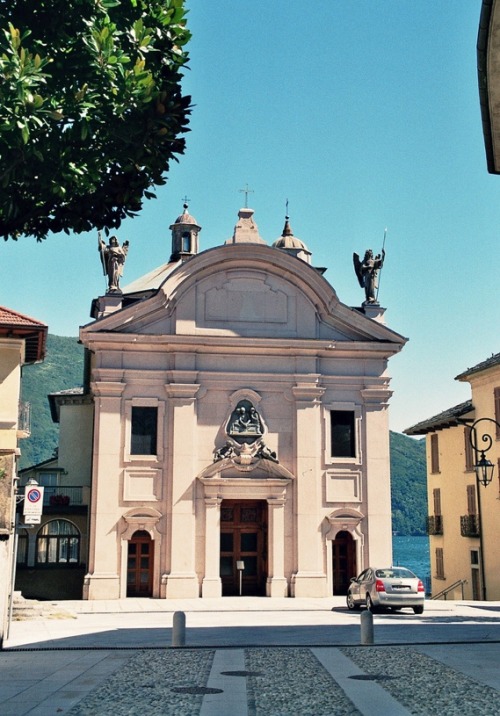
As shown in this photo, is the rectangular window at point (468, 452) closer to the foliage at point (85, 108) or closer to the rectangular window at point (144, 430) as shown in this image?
the rectangular window at point (144, 430)

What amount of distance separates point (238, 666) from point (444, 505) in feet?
114

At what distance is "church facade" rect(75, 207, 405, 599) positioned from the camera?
37500mm

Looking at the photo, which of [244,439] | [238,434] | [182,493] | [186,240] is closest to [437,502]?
[244,439]

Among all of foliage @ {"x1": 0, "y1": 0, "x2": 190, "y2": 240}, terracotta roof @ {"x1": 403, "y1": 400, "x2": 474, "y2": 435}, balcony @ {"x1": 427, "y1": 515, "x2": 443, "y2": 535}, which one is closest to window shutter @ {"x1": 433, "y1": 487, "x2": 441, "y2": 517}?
balcony @ {"x1": 427, "y1": 515, "x2": 443, "y2": 535}

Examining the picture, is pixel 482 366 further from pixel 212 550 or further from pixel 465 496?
pixel 212 550

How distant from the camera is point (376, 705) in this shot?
1331 centimetres

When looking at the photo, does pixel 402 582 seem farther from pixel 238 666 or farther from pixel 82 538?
pixel 82 538

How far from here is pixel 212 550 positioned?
123 feet

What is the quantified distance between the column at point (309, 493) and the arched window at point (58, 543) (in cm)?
940

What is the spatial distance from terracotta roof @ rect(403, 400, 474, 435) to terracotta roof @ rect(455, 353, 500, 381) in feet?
5.17

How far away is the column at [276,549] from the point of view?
37469 millimetres

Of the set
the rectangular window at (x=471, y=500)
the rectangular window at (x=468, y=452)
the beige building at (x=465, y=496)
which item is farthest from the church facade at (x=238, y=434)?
the rectangular window at (x=471, y=500)

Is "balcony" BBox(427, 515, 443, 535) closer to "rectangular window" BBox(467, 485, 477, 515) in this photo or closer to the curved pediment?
"rectangular window" BBox(467, 485, 477, 515)

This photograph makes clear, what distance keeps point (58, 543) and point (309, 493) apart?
10.8 metres
